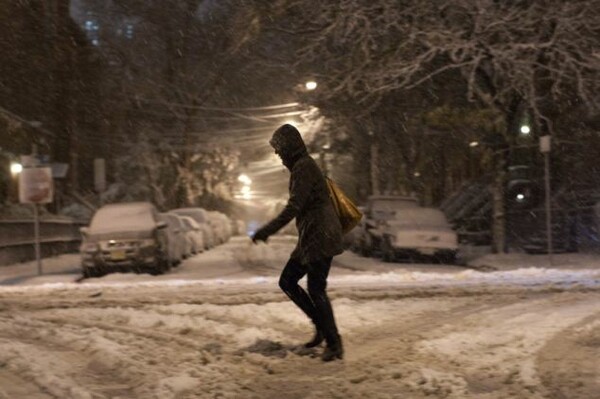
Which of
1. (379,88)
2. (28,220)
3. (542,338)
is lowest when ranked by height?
(542,338)

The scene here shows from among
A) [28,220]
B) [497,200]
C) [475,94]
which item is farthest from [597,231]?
[28,220]

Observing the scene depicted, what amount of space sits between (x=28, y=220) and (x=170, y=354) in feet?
59.4

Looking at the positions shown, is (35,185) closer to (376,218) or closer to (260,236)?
(376,218)

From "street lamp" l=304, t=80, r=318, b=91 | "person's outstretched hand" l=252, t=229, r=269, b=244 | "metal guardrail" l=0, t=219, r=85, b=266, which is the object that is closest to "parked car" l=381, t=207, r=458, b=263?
"street lamp" l=304, t=80, r=318, b=91

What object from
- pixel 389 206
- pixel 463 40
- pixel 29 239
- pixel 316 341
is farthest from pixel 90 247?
pixel 316 341

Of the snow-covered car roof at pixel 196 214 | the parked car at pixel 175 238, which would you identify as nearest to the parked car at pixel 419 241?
the parked car at pixel 175 238

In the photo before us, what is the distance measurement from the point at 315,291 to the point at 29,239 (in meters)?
18.8

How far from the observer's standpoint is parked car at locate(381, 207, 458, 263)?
67.9 feet

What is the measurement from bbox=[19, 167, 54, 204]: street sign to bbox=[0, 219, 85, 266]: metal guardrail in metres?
4.91

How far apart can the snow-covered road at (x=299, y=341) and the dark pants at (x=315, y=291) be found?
31cm

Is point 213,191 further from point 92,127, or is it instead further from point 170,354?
point 170,354

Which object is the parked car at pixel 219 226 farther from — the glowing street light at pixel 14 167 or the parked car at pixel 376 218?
the parked car at pixel 376 218

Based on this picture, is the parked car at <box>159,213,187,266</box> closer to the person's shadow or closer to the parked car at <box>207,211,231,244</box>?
the parked car at <box>207,211,231,244</box>

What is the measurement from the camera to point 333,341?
273 inches
